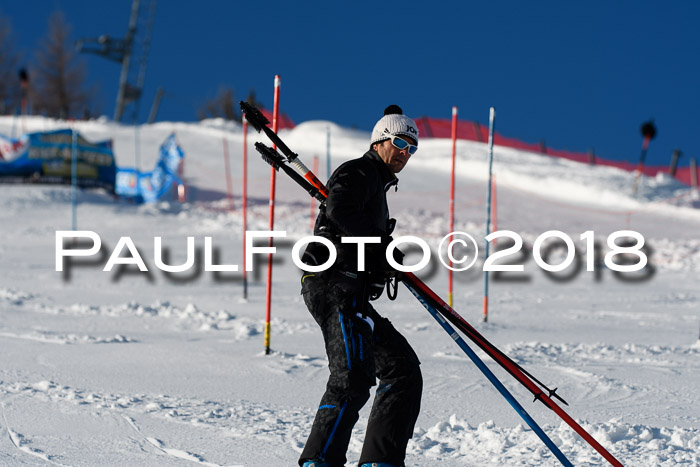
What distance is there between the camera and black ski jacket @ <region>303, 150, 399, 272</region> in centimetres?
344

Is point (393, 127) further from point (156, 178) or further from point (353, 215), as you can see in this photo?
point (156, 178)

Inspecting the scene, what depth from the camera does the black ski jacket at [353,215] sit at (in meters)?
3.44

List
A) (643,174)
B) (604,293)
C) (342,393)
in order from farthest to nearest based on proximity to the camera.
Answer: (643,174), (604,293), (342,393)

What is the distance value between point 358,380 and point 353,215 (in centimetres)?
70

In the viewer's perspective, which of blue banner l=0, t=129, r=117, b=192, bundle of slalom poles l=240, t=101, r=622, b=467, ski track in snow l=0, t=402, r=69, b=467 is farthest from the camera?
blue banner l=0, t=129, r=117, b=192

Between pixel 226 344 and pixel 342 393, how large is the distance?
13.3 ft

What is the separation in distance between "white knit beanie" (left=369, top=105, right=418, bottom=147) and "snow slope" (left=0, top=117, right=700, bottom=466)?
5.63 feet

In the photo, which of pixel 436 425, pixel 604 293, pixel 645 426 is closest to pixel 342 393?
pixel 436 425

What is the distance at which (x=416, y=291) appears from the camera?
369cm

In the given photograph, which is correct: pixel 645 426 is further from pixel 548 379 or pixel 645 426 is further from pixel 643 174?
pixel 643 174

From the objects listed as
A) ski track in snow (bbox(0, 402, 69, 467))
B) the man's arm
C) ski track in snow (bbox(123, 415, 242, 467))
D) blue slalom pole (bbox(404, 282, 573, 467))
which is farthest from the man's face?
ski track in snow (bbox(0, 402, 69, 467))

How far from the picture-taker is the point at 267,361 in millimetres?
6605

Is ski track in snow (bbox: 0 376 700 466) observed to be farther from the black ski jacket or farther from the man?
the black ski jacket

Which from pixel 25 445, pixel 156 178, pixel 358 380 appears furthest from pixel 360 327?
pixel 156 178
